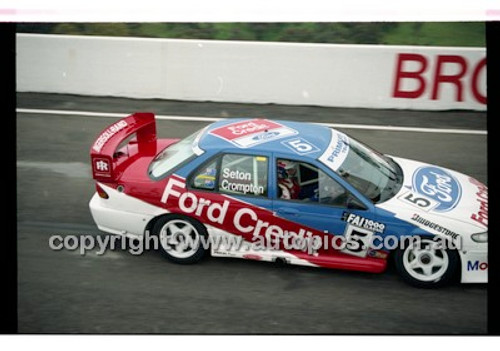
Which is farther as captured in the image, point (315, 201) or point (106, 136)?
point (106, 136)

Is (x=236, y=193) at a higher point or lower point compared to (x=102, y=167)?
lower

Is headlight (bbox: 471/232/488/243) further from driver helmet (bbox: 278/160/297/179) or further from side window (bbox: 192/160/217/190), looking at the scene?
side window (bbox: 192/160/217/190)

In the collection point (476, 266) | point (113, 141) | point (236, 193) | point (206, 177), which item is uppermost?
point (113, 141)

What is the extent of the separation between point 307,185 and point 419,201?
1.17 meters

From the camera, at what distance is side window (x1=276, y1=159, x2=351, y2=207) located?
22.5 feet

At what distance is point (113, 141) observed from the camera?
7543 millimetres

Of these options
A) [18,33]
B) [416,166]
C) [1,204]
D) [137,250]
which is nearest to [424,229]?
[416,166]

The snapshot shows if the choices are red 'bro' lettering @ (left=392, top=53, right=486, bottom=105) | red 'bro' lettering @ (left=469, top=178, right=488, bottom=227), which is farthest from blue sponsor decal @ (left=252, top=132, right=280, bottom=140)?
red 'bro' lettering @ (left=392, top=53, right=486, bottom=105)

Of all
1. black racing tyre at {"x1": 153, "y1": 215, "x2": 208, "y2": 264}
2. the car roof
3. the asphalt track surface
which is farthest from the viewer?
black racing tyre at {"x1": 153, "y1": 215, "x2": 208, "y2": 264}

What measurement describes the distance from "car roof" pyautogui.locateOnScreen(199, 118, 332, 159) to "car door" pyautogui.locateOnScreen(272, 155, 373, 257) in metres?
0.17

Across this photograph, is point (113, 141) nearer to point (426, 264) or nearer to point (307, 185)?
point (307, 185)

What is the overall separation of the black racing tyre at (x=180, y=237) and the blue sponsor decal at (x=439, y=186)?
2.39 metres

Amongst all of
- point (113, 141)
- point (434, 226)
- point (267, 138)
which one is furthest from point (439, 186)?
point (113, 141)

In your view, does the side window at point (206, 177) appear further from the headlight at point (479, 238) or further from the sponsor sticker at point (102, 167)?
the headlight at point (479, 238)
